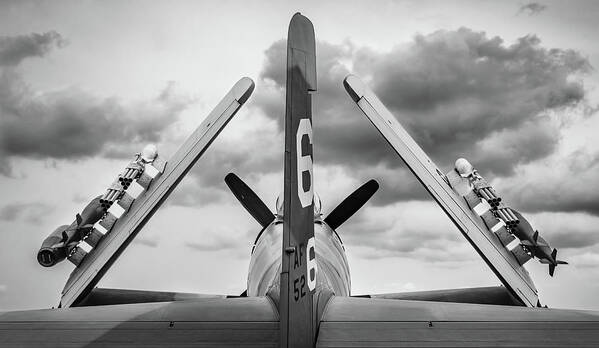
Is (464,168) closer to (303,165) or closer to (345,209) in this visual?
(345,209)

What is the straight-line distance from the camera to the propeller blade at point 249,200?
1012cm

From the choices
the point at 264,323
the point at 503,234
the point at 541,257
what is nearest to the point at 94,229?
the point at 264,323

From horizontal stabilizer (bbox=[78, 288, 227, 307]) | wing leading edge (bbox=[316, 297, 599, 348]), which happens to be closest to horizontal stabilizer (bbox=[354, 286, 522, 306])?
horizontal stabilizer (bbox=[78, 288, 227, 307])

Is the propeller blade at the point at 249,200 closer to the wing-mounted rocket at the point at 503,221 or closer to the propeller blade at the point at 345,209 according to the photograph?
the propeller blade at the point at 345,209

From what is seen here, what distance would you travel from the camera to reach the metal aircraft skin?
4.09 meters

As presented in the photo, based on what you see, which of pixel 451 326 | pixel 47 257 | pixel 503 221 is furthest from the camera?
pixel 503 221

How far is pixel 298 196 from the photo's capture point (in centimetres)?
411

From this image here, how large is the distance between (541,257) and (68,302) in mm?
7905

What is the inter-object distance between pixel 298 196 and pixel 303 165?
259 mm

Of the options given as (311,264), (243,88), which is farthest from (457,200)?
(311,264)

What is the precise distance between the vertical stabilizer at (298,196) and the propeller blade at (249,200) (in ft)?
19.1

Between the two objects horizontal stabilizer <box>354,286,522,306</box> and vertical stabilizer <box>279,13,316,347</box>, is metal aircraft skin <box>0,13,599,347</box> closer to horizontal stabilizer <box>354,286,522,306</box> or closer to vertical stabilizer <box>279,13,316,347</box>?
vertical stabilizer <box>279,13,316,347</box>

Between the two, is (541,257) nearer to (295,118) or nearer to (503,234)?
(503,234)

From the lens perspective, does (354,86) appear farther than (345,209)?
No
